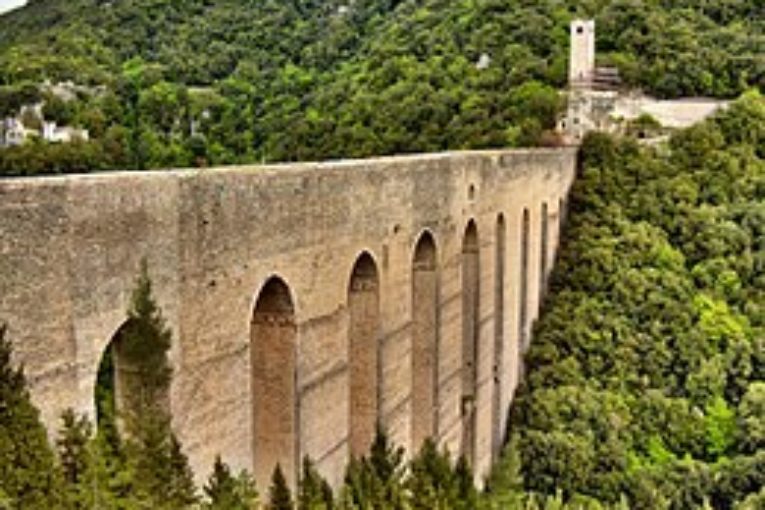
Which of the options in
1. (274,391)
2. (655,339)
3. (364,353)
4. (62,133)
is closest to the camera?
(274,391)

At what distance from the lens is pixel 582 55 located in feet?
128

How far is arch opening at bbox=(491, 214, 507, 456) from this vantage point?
21891 mm

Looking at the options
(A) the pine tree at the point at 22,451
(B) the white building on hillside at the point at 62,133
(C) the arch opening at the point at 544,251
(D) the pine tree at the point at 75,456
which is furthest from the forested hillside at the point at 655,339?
(B) the white building on hillside at the point at 62,133

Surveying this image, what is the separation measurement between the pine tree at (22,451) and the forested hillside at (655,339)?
10.8m

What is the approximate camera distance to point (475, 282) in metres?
20.3

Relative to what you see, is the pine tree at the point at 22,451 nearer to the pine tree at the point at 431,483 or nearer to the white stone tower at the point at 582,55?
the pine tree at the point at 431,483

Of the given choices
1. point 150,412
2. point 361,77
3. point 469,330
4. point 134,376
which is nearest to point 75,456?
point 150,412

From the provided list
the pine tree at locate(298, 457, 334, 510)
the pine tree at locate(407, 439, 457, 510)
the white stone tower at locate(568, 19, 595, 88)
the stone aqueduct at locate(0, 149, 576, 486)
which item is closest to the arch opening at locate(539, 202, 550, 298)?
the stone aqueduct at locate(0, 149, 576, 486)

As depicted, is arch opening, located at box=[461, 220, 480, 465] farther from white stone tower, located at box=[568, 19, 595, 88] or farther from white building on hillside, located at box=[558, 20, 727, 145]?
white stone tower, located at box=[568, 19, 595, 88]

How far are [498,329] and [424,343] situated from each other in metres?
5.04

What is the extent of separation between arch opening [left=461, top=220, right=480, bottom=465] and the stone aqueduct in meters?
0.04

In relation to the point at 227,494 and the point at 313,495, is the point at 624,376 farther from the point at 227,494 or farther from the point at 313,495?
the point at 227,494

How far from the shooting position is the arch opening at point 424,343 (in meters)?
17.5

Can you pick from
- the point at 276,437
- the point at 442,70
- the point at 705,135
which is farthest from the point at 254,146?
the point at 276,437
